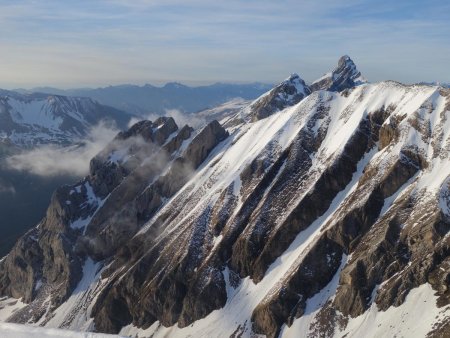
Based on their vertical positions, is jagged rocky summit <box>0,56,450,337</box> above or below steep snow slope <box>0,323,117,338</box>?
below

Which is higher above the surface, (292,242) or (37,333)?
(37,333)

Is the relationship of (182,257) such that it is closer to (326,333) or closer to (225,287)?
(225,287)

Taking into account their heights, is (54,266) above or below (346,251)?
below

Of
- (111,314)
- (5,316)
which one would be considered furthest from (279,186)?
(5,316)

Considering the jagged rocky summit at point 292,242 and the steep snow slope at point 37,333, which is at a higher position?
the steep snow slope at point 37,333

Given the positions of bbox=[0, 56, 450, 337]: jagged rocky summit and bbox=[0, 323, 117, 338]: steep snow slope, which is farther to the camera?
bbox=[0, 56, 450, 337]: jagged rocky summit

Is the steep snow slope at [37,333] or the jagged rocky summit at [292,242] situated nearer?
the steep snow slope at [37,333]

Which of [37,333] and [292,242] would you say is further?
[292,242]

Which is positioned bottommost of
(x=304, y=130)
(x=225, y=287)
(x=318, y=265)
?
(x=225, y=287)
